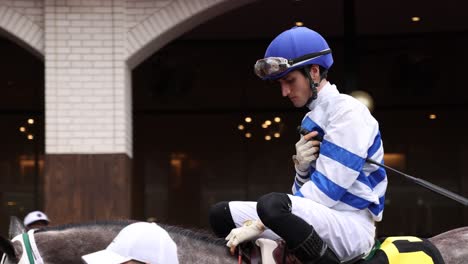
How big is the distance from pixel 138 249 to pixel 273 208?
0.71 meters

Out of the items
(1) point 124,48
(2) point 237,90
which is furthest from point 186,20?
(2) point 237,90

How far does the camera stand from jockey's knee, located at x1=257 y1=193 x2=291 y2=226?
14.3 feet

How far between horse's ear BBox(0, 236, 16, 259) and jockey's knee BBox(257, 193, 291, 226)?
108 cm

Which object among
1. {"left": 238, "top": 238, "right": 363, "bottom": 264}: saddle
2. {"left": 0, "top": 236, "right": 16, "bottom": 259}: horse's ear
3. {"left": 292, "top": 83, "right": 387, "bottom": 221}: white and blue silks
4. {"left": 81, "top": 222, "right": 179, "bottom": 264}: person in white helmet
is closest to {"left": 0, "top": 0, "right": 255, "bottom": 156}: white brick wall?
{"left": 292, "top": 83, "right": 387, "bottom": 221}: white and blue silks

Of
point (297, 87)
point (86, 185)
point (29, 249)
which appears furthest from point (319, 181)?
point (86, 185)

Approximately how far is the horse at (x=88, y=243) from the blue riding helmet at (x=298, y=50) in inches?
32.8

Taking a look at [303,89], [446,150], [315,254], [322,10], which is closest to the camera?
[315,254]

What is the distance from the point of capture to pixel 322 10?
15.6m

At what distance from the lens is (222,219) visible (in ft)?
15.8

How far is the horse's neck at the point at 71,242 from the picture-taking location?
4.34 m

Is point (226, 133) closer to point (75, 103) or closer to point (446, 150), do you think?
point (446, 150)

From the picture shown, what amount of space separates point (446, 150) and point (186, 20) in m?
6.25

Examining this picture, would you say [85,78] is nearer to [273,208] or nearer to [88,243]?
[88,243]

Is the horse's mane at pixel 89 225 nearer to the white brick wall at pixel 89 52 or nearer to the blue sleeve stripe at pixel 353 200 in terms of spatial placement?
the blue sleeve stripe at pixel 353 200
